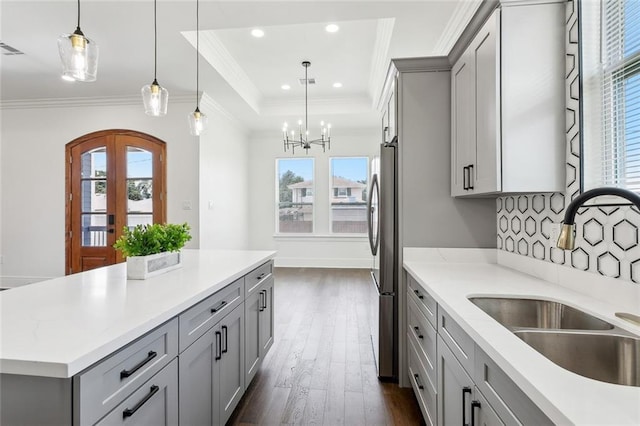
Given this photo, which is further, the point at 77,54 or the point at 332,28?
the point at 332,28

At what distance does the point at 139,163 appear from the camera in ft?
15.6

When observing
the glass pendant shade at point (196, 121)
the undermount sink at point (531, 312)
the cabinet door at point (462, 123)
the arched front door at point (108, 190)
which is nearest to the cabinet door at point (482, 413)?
the undermount sink at point (531, 312)

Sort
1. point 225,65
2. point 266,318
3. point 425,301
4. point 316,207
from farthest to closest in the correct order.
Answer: point 316,207
point 225,65
point 266,318
point 425,301

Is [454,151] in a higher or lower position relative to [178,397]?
higher

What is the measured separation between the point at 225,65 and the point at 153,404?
12.8 feet

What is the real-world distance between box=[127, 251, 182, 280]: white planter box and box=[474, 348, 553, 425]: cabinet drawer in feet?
4.99

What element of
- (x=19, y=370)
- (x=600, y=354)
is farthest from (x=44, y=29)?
(x=600, y=354)

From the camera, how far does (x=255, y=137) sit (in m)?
6.87

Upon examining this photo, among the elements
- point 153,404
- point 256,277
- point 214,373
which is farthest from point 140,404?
point 256,277

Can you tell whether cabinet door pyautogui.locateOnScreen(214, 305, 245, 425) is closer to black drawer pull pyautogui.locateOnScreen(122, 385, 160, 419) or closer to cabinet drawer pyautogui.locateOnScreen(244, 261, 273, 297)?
cabinet drawer pyautogui.locateOnScreen(244, 261, 273, 297)

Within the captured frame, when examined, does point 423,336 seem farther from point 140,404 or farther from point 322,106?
point 322,106

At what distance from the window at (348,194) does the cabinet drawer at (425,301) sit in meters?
4.49

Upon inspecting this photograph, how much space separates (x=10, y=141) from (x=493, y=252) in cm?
678

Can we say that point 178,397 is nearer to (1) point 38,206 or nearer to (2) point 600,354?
(2) point 600,354
